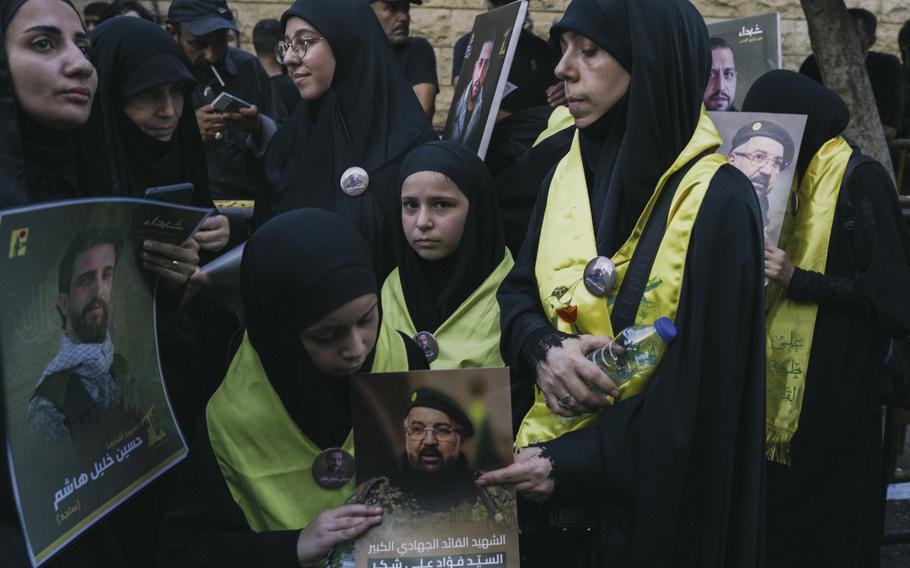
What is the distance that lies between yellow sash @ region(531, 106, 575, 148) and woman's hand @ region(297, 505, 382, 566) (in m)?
2.23

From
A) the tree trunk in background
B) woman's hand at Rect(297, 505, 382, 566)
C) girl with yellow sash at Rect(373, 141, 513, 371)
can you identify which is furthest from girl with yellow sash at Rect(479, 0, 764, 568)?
the tree trunk in background

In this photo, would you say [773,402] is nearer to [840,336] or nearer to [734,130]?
[840,336]

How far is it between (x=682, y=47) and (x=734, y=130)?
123 cm

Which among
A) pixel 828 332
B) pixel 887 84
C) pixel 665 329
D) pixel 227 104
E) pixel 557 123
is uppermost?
pixel 227 104

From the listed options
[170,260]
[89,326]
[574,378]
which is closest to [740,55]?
[574,378]

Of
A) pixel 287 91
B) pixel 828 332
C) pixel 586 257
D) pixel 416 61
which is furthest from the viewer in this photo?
pixel 287 91

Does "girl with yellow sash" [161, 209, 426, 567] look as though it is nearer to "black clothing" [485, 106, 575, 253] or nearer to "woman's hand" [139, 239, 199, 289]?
"woman's hand" [139, 239, 199, 289]

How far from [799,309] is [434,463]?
2253 millimetres

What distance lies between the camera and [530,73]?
460cm

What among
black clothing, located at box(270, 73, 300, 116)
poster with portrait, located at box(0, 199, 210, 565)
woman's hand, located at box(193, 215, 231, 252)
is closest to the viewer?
poster with portrait, located at box(0, 199, 210, 565)

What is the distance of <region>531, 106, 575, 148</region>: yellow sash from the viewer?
13.1 feet

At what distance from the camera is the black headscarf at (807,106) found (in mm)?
3932

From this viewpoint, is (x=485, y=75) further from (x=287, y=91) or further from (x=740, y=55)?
(x=287, y=91)

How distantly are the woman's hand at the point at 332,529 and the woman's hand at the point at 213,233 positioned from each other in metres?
1.22
